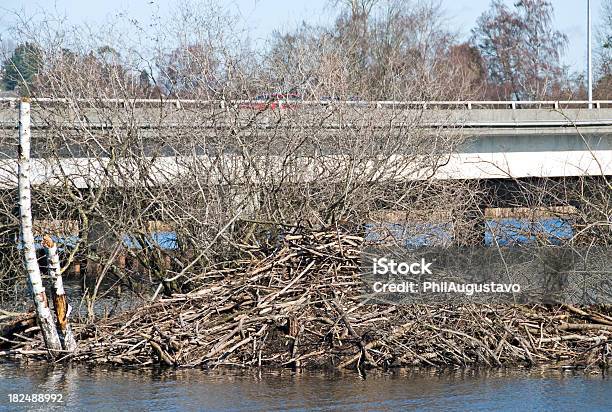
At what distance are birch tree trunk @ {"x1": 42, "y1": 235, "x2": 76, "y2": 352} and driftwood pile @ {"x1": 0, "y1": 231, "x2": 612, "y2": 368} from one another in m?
0.20

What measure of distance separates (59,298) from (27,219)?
3.69ft

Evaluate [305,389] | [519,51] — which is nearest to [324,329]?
[305,389]

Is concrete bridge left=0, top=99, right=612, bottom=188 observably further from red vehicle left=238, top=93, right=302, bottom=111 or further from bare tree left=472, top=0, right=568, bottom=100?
bare tree left=472, top=0, right=568, bottom=100

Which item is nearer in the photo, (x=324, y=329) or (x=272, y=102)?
(x=324, y=329)

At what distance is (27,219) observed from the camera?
1174cm

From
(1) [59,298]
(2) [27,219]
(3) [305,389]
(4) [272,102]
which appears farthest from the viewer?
(4) [272,102]

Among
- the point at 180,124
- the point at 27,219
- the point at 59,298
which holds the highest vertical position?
→ the point at 180,124

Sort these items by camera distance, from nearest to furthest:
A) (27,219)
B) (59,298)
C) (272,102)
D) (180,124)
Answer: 1. (27,219)
2. (59,298)
3. (180,124)
4. (272,102)

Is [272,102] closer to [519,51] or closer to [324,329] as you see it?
[324,329]

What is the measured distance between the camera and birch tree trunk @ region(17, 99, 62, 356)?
38.1ft

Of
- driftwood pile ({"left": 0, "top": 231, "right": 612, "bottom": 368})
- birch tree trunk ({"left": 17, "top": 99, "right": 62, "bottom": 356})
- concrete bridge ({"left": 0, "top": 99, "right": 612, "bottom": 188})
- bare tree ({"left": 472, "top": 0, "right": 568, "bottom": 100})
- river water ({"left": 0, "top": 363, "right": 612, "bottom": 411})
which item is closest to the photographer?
river water ({"left": 0, "top": 363, "right": 612, "bottom": 411})

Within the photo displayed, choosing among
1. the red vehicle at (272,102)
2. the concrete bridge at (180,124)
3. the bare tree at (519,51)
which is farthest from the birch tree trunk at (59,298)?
the bare tree at (519,51)

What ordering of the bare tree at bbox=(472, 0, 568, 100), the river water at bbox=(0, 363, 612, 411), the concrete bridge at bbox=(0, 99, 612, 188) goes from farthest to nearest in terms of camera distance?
the bare tree at bbox=(472, 0, 568, 100) → the concrete bridge at bbox=(0, 99, 612, 188) → the river water at bbox=(0, 363, 612, 411)

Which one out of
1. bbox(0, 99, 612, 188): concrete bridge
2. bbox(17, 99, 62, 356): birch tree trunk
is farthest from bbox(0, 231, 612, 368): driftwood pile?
bbox(0, 99, 612, 188): concrete bridge
